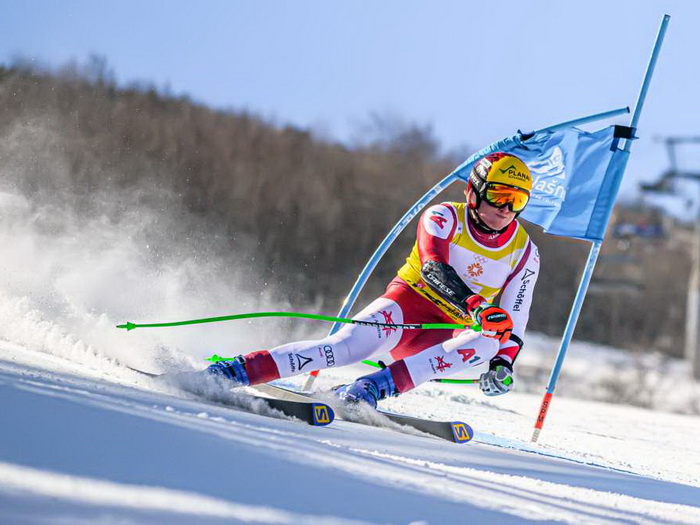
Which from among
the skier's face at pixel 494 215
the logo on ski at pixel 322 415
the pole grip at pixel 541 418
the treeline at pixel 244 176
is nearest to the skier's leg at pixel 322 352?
the logo on ski at pixel 322 415

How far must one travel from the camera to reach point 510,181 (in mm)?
4781

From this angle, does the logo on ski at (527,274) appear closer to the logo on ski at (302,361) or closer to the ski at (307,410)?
the logo on ski at (302,361)

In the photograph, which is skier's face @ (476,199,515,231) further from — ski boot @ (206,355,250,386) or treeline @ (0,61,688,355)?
treeline @ (0,61,688,355)

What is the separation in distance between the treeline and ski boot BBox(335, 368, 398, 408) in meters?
5.54

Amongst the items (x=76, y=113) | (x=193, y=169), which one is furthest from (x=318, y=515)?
(x=193, y=169)

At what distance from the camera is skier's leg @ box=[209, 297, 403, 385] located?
4.24 m

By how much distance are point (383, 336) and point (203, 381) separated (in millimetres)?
1131

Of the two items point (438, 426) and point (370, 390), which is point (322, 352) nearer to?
point (370, 390)

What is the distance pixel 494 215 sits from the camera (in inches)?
190

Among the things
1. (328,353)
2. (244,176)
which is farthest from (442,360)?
(244,176)

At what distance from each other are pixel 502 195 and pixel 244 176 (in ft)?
62.4

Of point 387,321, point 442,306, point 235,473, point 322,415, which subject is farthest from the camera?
point 442,306

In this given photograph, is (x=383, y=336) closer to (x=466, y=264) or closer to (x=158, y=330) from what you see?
(x=466, y=264)

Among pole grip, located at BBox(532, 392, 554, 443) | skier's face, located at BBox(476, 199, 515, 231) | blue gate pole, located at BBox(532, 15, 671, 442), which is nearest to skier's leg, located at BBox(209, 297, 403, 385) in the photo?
skier's face, located at BBox(476, 199, 515, 231)
